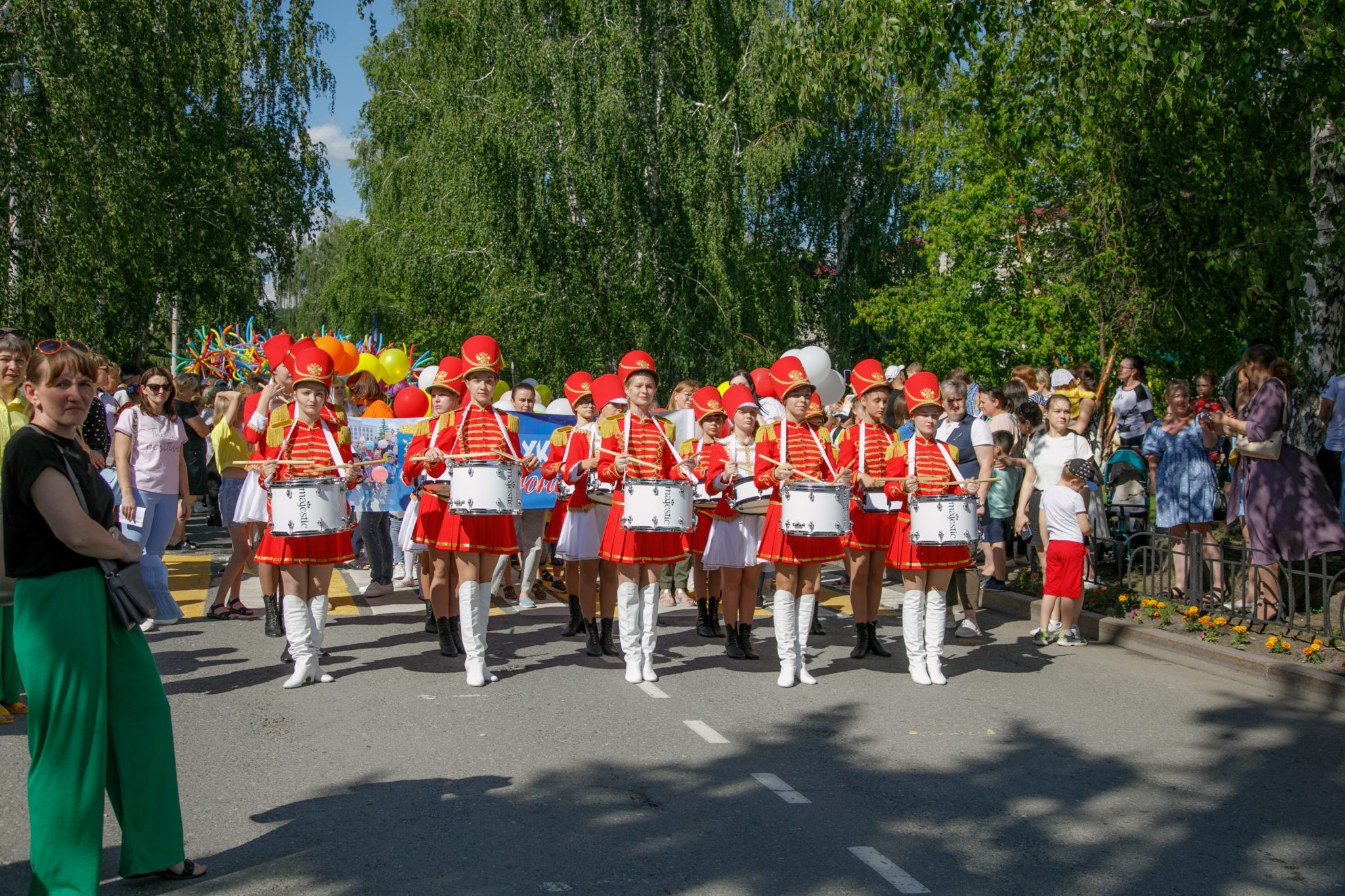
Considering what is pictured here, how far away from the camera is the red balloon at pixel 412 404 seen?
1242cm

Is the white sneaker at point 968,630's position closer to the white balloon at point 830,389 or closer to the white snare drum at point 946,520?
the white snare drum at point 946,520

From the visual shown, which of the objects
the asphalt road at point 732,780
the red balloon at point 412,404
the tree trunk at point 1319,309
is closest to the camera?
the asphalt road at point 732,780

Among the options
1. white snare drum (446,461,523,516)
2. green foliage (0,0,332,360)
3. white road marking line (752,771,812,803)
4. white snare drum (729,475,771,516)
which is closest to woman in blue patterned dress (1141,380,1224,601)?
white snare drum (729,475,771,516)

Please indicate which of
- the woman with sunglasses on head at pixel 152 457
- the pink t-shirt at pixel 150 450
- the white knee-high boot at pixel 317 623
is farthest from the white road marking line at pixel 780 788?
the pink t-shirt at pixel 150 450

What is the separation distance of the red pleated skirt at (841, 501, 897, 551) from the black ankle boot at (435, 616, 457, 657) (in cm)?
304

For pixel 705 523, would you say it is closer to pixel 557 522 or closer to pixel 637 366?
pixel 557 522

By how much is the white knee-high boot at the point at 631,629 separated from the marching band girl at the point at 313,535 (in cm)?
190

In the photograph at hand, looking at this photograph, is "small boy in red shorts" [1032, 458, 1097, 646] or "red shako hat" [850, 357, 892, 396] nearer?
"red shako hat" [850, 357, 892, 396]

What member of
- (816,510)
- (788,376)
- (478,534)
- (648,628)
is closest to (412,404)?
(478,534)

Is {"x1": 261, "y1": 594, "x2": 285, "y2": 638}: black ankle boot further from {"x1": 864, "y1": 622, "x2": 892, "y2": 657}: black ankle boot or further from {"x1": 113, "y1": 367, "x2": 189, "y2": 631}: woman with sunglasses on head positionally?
{"x1": 864, "y1": 622, "x2": 892, "y2": 657}: black ankle boot

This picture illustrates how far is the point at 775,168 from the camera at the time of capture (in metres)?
22.5

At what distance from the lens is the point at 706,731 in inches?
259

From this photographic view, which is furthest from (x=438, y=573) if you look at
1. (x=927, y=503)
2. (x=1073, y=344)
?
(x=1073, y=344)

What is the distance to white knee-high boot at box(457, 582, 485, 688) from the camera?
7.68m
